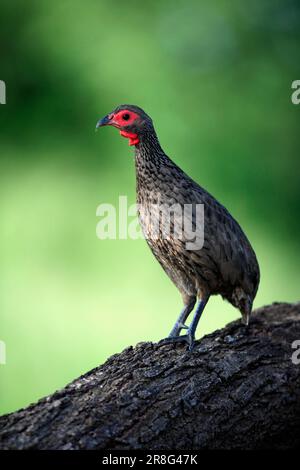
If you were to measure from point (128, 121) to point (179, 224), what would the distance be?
0.52m

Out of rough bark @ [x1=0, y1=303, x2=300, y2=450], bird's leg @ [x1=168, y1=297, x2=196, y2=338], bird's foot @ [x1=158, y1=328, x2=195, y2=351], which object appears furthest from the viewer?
bird's leg @ [x1=168, y1=297, x2=196, y2=338]

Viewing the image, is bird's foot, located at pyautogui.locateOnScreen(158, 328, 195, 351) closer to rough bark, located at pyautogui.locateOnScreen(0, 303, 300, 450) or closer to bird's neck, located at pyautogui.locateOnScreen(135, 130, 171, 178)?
rough bark, located at pyautogui.locateOnScreen(0, 303, 300, 450)

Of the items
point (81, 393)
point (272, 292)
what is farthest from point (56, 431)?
point (272, 292)

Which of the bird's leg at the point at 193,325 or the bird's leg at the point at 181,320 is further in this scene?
the bird's leg at the point at 181,320

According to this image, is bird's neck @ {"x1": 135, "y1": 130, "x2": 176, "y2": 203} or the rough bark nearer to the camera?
the rough bark

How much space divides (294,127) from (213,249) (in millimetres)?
2506

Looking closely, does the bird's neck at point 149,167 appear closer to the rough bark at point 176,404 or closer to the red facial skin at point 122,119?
the red facial skin at point 122,119

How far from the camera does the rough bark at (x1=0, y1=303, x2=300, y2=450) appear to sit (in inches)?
88.9

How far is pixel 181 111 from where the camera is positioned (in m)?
4.93

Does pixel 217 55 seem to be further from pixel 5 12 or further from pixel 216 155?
pixel 5 12

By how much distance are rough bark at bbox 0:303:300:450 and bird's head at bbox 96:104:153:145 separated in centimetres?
94

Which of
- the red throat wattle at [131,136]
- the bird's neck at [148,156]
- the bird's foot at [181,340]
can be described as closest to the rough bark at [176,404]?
the bird's foot at [181,340]

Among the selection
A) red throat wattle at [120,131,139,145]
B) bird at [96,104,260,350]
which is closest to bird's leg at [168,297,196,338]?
bird at [96,104,260,350]

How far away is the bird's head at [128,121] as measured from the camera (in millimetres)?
2947
